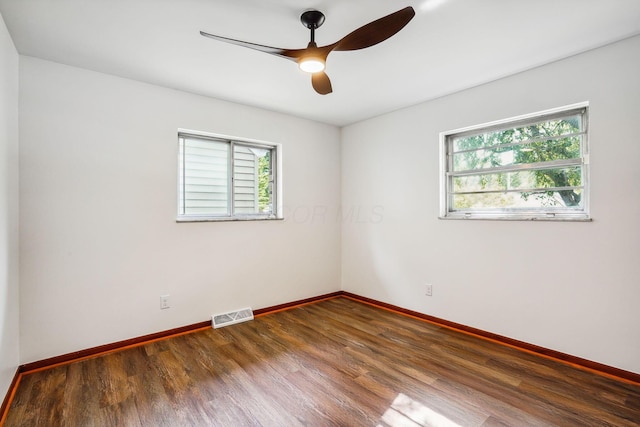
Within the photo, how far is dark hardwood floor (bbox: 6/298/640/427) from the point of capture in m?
1.79

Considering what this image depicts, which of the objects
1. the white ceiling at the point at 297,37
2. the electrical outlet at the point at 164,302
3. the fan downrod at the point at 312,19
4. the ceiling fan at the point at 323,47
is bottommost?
the electrical outlet at the point at 164,302

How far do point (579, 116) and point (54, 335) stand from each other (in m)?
4.57

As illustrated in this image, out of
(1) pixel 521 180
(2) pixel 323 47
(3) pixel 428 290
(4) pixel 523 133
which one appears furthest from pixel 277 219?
(4) pixel 523 133

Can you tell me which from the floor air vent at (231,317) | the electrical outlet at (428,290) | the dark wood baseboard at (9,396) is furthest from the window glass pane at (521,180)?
the dark wood baseboard at (9,396)

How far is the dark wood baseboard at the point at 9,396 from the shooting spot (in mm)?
1803

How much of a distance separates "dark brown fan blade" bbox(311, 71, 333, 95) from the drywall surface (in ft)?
4.82

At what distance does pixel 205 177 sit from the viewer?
330 cm

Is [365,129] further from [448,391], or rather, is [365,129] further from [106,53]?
[448,391]

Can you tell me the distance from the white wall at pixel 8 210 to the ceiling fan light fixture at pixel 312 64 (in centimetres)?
185

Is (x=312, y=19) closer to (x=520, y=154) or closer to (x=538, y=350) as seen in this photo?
(x=520, y=154)

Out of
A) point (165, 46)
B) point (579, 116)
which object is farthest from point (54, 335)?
point (579, 116)

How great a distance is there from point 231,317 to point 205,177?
1.55 meters

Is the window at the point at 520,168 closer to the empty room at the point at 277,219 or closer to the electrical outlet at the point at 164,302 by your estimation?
the empty room at the point at 277,219

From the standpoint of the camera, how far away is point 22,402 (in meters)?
1.93
